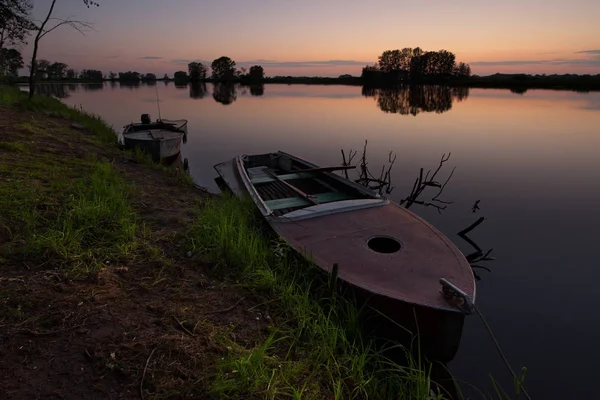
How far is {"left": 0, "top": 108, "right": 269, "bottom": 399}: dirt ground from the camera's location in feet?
8.34

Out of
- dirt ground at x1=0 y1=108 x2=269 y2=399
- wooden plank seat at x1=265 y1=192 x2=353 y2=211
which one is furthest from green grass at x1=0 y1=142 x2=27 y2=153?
wooden plank seat at x1=265 y1=192 x2=353 y2=211

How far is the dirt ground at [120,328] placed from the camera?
254 centimetres

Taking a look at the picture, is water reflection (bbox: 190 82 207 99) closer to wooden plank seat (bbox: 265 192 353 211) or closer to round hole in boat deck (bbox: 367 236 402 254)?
wooden plank seat (bbox: 265 192 353 211)

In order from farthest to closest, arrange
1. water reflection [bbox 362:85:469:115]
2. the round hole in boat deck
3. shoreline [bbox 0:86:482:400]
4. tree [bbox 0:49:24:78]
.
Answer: water reflection [bbox 362:85:469:115], tree [bbox 0:49:24:78], the round hole in boat deck, shoreline [bbox 0:86:482:400]

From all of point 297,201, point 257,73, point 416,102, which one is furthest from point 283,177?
point 257,73

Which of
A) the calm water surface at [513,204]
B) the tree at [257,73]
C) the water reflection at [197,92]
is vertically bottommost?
the calm water surface at [513,204]

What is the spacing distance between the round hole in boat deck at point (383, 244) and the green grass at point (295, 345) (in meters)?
1.25

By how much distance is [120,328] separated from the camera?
310 cm

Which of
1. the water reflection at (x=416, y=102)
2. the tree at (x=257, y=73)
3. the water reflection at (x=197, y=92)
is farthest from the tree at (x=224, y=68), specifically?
the water reflection at (x=416, y=102)

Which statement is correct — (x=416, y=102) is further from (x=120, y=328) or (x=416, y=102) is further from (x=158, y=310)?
(x=120, y=328)

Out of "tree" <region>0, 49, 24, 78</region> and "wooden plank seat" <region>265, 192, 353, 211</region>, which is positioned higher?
"tree" <region>0, 49, 24, 78</region>

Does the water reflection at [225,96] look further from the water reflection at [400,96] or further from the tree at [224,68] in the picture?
the tree at [224,68]

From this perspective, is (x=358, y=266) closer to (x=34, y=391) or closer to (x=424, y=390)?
(x=424, y=390)

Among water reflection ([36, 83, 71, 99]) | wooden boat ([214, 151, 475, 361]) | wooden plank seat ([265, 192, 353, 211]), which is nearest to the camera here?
wooden boat ([214, 151, 475, 361])
